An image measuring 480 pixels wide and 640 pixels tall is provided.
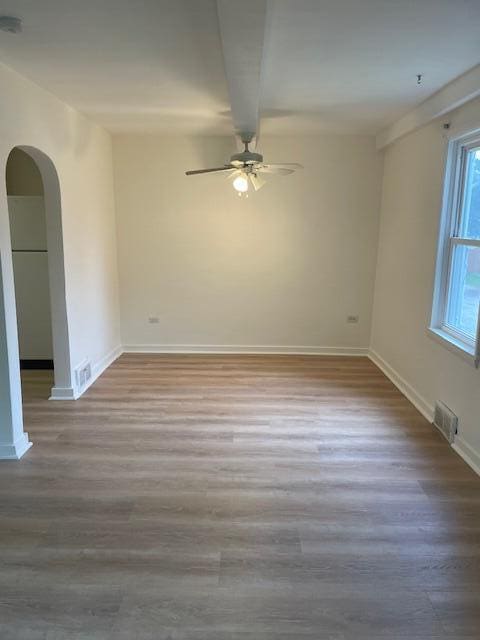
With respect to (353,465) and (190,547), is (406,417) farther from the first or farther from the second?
(190,547)

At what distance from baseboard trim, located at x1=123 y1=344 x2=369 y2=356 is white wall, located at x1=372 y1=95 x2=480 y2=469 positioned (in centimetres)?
48

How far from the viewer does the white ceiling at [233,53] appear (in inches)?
85.7

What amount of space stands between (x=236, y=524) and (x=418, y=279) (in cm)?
282

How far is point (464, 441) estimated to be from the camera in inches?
126

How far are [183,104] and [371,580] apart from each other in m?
3.73

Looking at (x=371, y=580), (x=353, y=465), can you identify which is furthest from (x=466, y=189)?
(x=371, y=580)

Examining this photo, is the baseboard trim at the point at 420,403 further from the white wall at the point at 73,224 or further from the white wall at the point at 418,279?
the white wall at the point at 73,224

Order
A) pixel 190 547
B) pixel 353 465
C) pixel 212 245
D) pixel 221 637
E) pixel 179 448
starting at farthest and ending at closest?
1. pixel 212 245
2. pixel 179 448
3. pixel 353 465
4. pixel 190 547
5. pixel 221 637

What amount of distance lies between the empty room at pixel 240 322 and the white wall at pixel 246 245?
0.03m

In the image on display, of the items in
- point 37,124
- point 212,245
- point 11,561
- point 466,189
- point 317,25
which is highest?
point 317,25

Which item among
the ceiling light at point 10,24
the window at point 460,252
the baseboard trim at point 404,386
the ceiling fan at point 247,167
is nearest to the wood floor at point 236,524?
the baseboard trim at point 404,386

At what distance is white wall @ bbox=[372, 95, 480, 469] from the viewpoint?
10.7ft

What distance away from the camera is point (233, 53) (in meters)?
2.34

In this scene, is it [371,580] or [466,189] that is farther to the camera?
[466,189]
